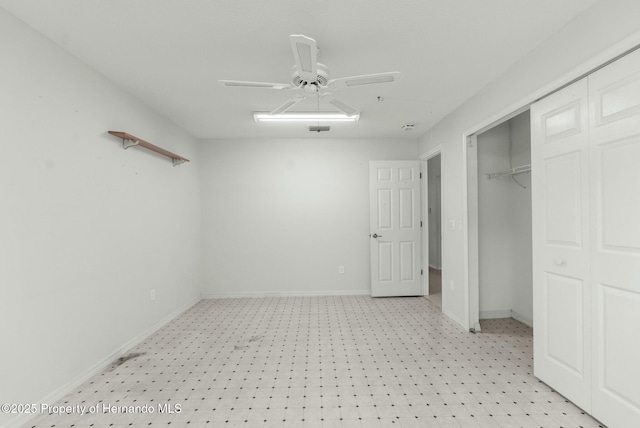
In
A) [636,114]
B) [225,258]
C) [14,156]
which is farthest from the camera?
[225,258]

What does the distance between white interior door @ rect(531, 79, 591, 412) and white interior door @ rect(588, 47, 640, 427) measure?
0.06m

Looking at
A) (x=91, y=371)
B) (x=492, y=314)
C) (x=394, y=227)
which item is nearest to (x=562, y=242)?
(x=492, y=314)

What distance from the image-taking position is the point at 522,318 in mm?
3512

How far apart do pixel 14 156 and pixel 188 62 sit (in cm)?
130

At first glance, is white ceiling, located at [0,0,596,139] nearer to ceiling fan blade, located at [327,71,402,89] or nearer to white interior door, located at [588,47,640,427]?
ceiling fan blade, located at [327,71,402,89]

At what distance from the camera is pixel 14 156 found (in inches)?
71.8

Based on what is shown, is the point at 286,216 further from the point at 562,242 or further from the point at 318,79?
the point at 562,242

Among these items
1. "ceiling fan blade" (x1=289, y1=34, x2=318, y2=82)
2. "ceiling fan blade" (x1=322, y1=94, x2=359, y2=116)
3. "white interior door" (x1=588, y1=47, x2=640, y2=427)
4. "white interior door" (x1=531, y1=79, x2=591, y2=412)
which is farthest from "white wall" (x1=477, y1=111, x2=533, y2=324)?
"ceiling fan blade" (x1=289, y1=34, x2=318, y2=82)

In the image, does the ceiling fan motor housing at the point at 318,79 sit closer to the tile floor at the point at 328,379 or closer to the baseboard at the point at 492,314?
the tile floor at the point at 328,379

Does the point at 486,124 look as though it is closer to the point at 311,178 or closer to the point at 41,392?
the point at 311,178

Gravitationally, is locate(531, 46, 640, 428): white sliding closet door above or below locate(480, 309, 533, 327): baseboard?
above

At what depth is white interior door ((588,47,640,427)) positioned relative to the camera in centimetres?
158

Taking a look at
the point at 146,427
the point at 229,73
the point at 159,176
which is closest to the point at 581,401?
the point at 146,427

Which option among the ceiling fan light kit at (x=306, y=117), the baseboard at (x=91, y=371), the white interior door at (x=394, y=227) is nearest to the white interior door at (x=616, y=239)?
the ceiling fan light kit at (x=306, y=117)
